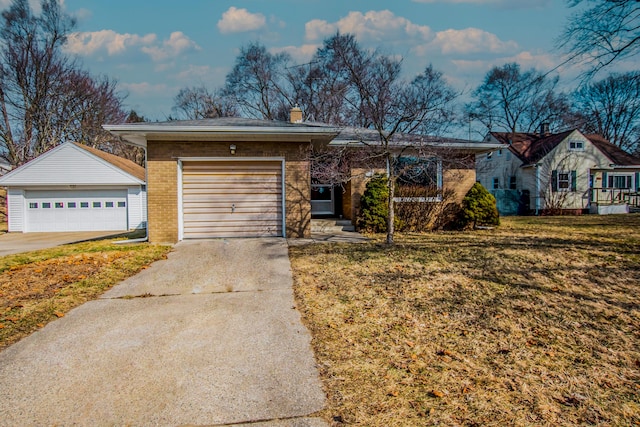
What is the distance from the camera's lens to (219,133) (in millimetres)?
9438

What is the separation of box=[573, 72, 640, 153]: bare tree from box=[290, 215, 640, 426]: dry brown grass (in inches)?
1424

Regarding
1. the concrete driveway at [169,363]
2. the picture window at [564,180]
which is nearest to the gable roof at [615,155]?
the picture window at [564,180]

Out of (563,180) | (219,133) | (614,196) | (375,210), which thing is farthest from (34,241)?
(614,196)

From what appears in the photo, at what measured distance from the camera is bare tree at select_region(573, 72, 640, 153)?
3572cm

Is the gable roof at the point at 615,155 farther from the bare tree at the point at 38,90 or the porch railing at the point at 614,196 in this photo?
the bare tree at the point at 38,90

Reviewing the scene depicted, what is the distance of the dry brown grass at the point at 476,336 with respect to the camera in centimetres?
275

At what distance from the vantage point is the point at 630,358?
11.6ft

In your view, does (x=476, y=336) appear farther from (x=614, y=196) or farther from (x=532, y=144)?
(x=532, y=144)

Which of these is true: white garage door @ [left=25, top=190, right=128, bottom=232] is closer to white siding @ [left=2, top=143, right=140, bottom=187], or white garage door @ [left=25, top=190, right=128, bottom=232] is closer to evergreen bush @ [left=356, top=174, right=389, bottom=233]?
white siding @ [left=2, top=143, right=140, bottom=187]

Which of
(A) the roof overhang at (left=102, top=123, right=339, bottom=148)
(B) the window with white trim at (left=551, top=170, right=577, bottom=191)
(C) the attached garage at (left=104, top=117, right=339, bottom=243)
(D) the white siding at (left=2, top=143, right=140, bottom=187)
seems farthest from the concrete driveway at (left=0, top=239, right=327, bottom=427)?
(B) the window with white trim at (left=551, top=170, right=577, bottom=191)

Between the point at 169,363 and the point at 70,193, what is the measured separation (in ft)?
62.3

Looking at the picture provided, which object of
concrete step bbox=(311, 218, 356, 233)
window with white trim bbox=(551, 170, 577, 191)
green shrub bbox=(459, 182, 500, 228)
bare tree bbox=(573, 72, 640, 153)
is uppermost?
bare tree bbox=(573, 72, 640, 153)

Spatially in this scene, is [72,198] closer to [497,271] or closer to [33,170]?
[33,170]

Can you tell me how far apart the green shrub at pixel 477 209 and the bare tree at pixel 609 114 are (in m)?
30.1
